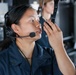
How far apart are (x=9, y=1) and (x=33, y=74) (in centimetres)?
149

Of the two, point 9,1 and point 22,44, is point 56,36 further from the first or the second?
point 9,1

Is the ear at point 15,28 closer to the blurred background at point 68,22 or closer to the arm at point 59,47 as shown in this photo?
the arm at point 59,47

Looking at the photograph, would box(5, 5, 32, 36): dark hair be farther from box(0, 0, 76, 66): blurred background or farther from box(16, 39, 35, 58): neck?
box(0, 0, 76, 66): blurred background

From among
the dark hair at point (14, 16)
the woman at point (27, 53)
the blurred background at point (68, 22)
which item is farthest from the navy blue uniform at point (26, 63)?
the blurred background at point (68, 22)

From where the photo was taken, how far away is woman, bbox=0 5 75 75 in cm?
119

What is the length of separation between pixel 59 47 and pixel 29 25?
0.25 m

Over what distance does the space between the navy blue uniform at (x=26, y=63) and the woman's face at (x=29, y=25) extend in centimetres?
9

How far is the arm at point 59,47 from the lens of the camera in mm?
1119

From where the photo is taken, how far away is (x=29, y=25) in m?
1.28

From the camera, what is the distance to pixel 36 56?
1288mm

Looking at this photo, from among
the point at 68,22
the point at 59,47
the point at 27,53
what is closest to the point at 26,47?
the point at 27,53

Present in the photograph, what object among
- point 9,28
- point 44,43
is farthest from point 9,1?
point 9,28

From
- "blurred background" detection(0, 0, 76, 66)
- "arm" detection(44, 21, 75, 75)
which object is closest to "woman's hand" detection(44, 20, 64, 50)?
"arm" detection(44, 21, 75, 75)

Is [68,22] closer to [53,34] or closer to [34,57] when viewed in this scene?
[34,57]
